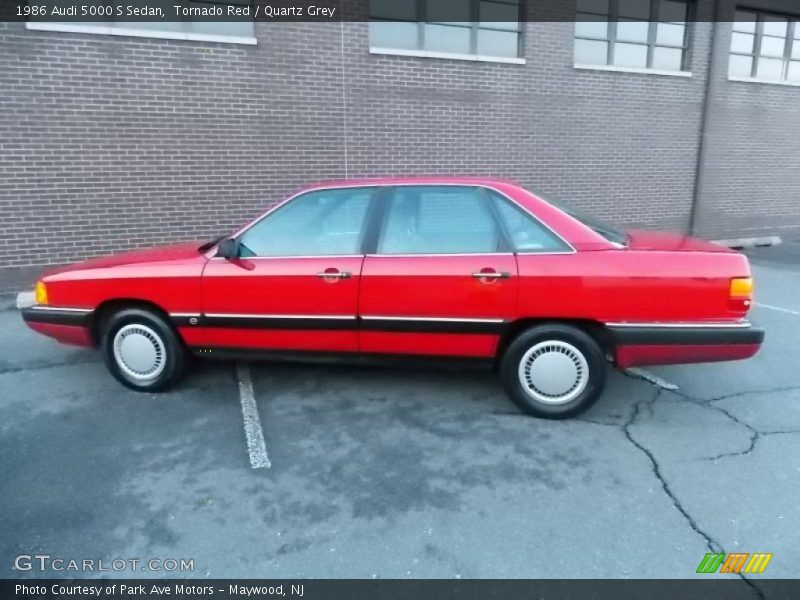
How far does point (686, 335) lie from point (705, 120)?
8.43 m

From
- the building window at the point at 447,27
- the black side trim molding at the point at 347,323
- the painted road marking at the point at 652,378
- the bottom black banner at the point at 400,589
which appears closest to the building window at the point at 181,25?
the building window at the point at 447,27

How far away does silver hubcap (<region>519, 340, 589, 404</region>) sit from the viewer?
348 cm

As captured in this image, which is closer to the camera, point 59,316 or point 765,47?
point 59,316

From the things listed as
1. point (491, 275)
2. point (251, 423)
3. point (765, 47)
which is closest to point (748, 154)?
point (765, 47)

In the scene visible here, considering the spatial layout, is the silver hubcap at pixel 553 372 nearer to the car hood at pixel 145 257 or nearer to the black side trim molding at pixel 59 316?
the car hood at pixel 145 257

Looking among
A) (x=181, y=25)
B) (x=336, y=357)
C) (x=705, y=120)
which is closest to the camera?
(x=336, y=357)

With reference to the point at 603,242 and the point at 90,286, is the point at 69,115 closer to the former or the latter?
the point at 90,286

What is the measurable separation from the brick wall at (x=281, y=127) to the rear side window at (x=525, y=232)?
4.72 m

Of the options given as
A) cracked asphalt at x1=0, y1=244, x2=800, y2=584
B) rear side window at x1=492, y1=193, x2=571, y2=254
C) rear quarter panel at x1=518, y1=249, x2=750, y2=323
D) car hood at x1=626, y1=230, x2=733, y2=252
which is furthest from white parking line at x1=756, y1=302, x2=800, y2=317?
rear side window at x1=492, y1=193, x2=571, y2=254

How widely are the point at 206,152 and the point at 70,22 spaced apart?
202cm

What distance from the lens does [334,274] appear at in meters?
3.58

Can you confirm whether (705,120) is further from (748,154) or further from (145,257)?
(145,257)

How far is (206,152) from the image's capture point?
7.11 meters

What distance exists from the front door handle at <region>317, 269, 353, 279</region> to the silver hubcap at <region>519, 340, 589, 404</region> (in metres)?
1.27
